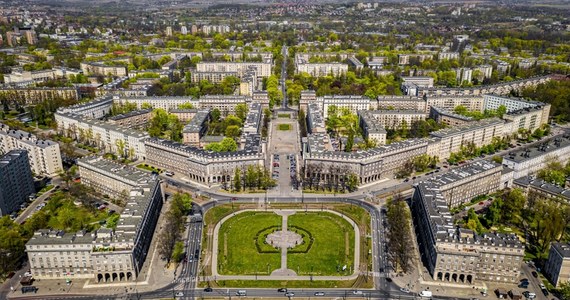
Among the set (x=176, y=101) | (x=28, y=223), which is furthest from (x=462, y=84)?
(x=28, y=223)

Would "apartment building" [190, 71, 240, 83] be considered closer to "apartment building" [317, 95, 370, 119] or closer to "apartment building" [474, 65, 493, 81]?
"apartment building" [317, 95, 370, 119]

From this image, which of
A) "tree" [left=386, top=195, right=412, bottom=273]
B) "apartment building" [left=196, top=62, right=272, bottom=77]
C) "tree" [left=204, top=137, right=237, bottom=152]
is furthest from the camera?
"apartment building" [left=196, top=62, right=272, bottom=77]

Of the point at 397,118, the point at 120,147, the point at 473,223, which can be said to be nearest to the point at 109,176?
the point at 120,147

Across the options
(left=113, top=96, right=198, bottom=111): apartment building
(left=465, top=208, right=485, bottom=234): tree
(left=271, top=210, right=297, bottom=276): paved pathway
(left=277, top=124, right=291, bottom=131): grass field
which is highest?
(left=113, top=96, right=198, bottom=111): apartment building

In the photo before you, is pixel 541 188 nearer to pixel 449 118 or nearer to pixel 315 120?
pixel 449 118

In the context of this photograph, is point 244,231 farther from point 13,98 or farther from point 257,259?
point 13,98

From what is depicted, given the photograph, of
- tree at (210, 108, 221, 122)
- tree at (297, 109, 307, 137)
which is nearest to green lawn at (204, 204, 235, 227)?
tree at (297, 109, 307, 137)

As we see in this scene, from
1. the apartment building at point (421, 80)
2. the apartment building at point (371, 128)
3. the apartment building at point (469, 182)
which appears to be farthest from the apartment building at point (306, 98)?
the apartment building at point (469, 182)
